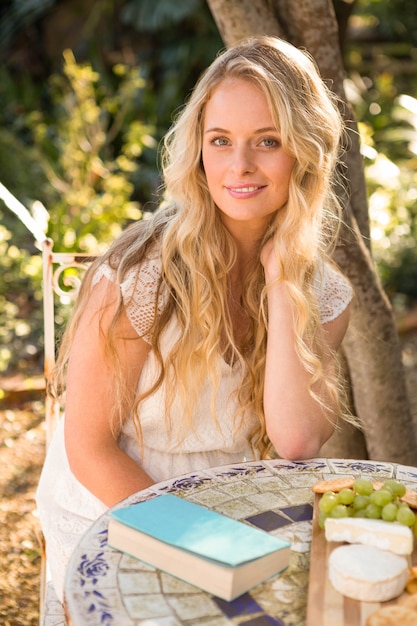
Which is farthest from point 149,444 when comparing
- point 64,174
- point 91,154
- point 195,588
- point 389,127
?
point 389,127

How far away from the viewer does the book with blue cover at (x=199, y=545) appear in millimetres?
1205

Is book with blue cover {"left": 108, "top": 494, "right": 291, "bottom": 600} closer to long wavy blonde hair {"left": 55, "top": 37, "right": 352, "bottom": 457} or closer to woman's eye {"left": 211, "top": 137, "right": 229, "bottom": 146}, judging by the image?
long wavy blonde hair {"left": 55, "top": 37, "right": 352, "bottom": 457}

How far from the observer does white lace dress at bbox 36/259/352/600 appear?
2.03 m

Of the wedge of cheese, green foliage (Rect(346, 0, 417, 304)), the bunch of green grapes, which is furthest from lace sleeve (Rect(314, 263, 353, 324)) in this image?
green foliage (Rect(346, 0, 417, 304))

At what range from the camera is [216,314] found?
2.07 m

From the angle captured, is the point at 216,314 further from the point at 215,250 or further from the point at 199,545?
the point at 199,545

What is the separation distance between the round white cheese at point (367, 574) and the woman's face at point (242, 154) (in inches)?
37.5

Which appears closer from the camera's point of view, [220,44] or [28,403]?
[28,403]

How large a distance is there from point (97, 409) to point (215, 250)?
0.49 metres

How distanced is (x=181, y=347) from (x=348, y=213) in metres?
0.88

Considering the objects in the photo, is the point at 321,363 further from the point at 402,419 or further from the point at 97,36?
the point at 97,36

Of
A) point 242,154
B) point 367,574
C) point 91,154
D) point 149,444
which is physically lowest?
point 149,444

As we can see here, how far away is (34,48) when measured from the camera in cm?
819

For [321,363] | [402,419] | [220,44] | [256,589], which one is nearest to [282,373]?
[321,363]
